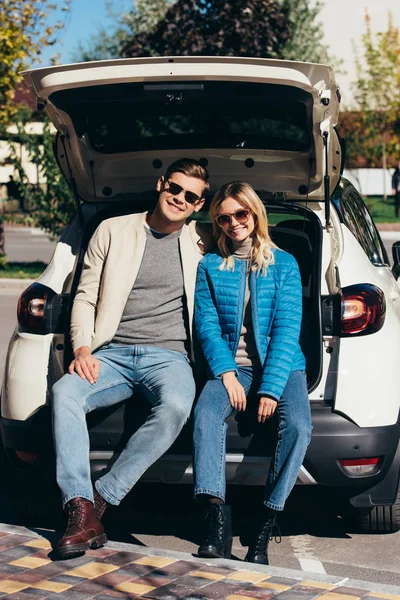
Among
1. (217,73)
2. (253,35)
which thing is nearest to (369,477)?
(217,73)

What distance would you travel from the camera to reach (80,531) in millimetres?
4176

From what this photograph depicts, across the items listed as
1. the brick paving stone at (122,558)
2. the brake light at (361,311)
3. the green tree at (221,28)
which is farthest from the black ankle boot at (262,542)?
the green tree at (221,28)

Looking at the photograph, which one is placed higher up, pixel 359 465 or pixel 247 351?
pixel 247 351

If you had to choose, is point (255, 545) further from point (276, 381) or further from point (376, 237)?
point (376, 237)

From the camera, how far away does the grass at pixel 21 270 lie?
16.2 metres

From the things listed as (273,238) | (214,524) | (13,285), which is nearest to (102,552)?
(214,524)

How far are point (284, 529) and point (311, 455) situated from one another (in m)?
0.72

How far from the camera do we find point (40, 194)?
16625 mm

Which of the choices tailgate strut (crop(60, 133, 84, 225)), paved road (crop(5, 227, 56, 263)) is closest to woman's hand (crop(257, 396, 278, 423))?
tailgate strut (crop(60, 133, 84, 225))

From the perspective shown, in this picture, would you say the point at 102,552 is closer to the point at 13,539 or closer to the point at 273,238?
the point at 13,539

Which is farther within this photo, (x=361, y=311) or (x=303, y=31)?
(x=303, y=31)

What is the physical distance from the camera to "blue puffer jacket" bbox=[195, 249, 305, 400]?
460 centimetres

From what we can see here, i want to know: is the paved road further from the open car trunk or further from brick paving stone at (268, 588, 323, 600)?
brick paving stone at (268, 588, 323, 600)

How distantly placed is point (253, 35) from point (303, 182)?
69.0ft
